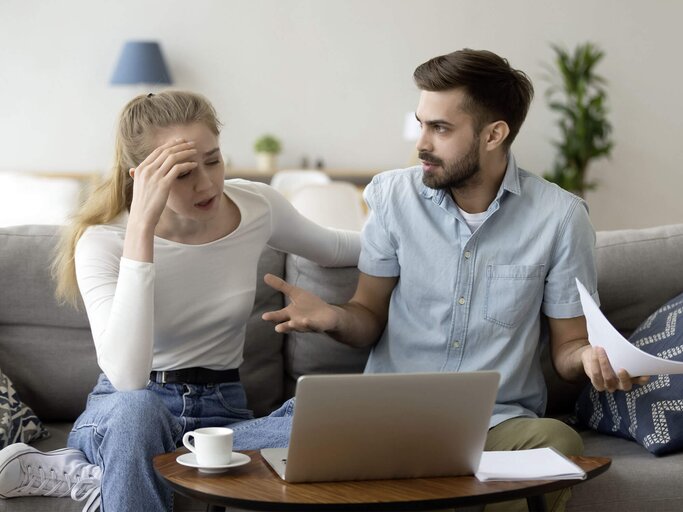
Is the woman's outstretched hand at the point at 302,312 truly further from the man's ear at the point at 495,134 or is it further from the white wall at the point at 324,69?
the white wall at the point at 324,69

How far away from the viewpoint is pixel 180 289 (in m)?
1.96

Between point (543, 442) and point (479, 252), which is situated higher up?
point (479, 252)

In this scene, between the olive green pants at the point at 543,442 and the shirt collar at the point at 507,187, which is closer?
the olive green pants at the point at 543,442

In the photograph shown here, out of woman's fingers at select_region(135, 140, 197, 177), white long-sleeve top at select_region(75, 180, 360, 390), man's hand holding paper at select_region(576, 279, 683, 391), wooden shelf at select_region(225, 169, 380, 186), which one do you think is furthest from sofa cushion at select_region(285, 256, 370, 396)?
wooden shelf at select_region(225, 169, 380, 186)

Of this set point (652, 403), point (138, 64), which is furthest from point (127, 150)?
point (138, 64)

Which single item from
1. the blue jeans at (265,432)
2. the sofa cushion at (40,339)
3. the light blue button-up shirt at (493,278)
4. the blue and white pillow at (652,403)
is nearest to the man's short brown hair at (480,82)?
the light blue button-up shirt at (493,278)

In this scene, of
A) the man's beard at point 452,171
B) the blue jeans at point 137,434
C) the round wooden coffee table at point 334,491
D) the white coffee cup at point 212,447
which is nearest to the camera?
the round wooden coffee table at point 334,491

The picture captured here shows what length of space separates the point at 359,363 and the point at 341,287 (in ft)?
0.63

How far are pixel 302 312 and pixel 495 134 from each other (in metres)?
0.59

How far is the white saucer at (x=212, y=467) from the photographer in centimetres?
142

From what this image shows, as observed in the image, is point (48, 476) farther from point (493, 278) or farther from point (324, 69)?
point (324, 69)

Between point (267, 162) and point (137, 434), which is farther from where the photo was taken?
point (267, 162)

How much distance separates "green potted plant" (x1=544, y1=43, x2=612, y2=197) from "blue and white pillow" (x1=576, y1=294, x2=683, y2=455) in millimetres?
4272

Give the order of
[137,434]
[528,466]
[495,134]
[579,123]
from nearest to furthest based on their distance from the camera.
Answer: [528,466]
[137,434]
[495,134]
[579,123]
